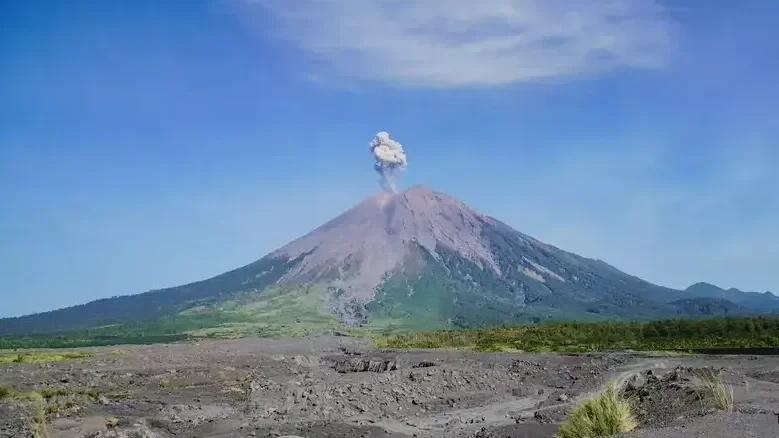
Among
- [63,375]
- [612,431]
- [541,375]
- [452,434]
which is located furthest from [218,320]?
[612,431]

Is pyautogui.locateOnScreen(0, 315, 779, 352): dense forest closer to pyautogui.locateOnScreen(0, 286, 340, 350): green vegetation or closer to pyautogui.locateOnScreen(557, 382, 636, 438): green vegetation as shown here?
pyautogui.locateOnScreen(557, 382, 636, 438): green vegetation

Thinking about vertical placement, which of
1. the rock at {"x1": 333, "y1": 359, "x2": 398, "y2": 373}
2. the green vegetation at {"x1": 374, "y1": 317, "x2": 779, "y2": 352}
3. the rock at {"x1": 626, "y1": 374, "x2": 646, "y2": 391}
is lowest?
the green vegetation at {"x1": 374, "y1": 317, "x2": 779, "y2": 352}

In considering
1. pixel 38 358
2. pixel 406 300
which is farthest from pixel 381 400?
pixel 406 300

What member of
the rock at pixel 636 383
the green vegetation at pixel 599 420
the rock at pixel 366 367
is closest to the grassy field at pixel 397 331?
the rock at pixel 366 367

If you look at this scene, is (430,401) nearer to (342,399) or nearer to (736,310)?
(342,399)

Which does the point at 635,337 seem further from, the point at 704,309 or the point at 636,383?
the point at 704,309

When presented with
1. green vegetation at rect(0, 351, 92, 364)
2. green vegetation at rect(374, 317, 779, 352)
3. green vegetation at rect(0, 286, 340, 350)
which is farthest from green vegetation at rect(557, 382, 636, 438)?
green vegetation at rect(0, 286, 340, 350)
